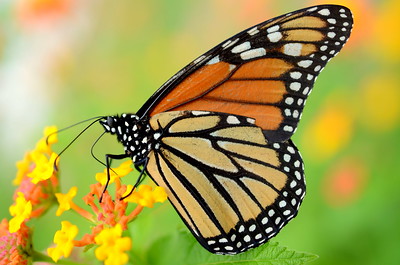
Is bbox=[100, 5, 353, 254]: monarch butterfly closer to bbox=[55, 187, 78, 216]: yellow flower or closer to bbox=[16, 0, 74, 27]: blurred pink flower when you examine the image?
bbox=[55, 187, 78, 216]: yellow flower

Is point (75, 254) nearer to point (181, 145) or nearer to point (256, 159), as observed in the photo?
point (181, 145)

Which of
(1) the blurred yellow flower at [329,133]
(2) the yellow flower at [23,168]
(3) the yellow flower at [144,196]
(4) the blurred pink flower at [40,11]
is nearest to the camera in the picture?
(3) the yellow flower at [144,196]

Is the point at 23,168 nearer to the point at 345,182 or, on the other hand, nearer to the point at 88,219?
the point at 88,219

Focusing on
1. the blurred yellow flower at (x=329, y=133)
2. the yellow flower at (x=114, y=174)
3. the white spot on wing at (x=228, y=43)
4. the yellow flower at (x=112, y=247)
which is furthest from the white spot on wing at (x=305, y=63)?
the blurred yellow flower at (x=329, y=133)

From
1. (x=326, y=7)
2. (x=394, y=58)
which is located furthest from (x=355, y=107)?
(x=326, y=7)

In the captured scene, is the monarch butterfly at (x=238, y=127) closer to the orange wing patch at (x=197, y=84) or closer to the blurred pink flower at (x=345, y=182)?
the orange wing patch at (x=197, y=84)

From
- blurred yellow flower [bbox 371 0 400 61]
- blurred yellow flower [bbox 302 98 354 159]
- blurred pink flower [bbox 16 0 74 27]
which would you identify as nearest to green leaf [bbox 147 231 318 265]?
blurred yellow flower [bbox 302 98 354 159]
